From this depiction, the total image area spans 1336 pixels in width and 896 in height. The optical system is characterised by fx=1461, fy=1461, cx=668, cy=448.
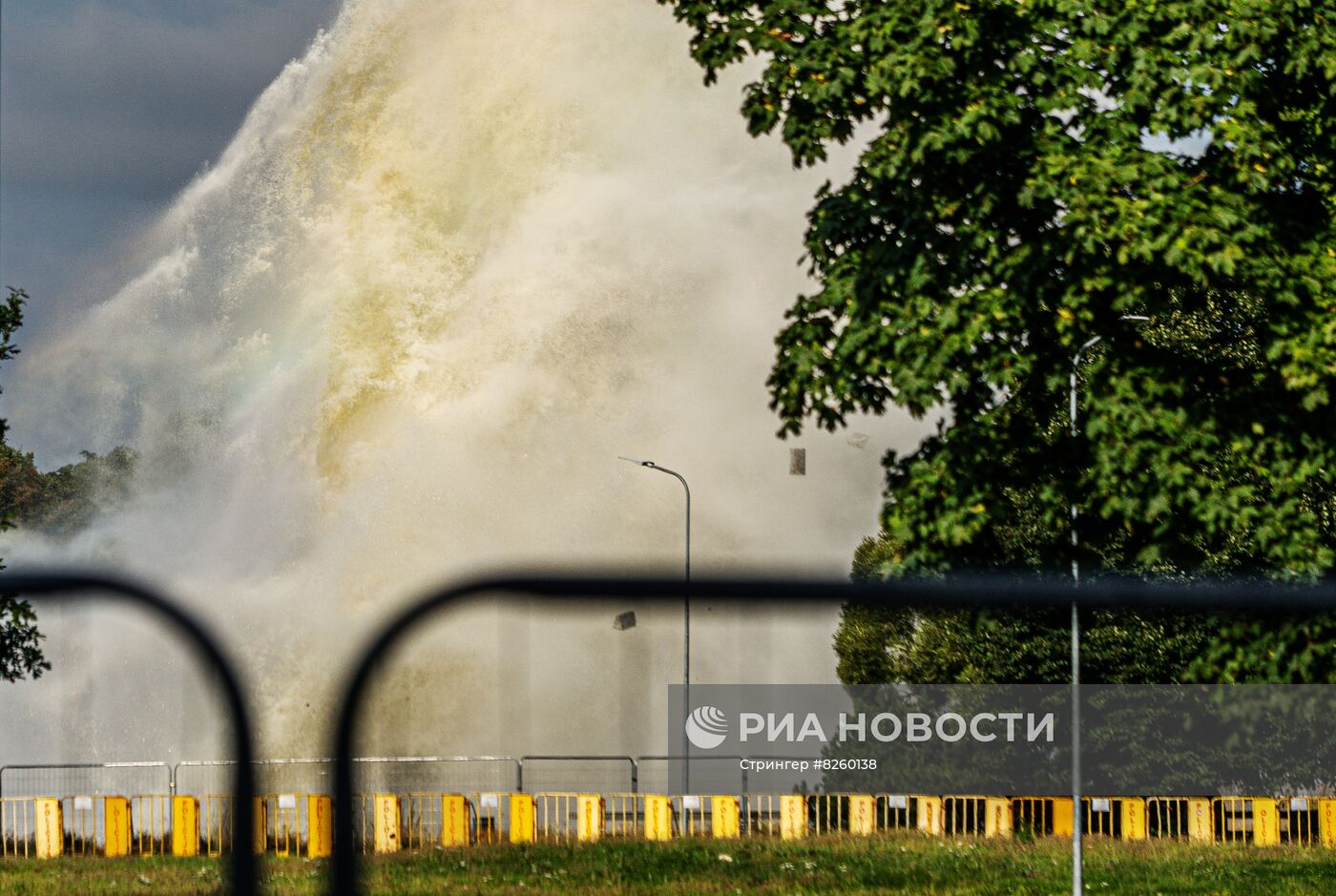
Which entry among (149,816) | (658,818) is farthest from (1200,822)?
(149,816)

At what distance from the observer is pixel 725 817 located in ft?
76.0

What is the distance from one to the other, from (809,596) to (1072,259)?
10.6m

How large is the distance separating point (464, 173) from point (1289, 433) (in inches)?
1934

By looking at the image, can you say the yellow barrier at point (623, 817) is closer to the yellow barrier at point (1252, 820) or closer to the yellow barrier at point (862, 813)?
the yellow barrier at point (862, 813)

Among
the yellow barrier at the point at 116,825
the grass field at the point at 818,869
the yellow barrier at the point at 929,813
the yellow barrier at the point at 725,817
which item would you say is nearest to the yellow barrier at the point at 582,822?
the grass field at the point at 818,869

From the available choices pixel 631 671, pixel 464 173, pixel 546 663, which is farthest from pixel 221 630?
pixel 464 173

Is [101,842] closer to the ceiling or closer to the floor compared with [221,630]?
closer to the floor

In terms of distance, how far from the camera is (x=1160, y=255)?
12.1 metres

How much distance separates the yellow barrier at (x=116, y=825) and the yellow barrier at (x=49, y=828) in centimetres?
54

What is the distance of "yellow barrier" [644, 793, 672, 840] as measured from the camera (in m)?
20.7

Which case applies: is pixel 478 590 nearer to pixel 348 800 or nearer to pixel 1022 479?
pixel 348 800

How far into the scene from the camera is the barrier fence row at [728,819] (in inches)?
734

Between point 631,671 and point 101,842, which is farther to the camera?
point 101,842

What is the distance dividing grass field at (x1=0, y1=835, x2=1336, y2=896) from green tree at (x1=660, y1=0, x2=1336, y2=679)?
18.9ft
